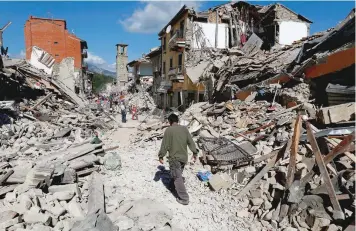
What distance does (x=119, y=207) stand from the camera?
612cm

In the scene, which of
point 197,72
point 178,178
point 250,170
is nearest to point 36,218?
point 178,178

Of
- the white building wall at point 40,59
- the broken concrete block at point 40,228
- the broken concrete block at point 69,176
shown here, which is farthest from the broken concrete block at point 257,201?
the white building wall at point 40,59

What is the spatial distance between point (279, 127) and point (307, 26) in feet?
65.7

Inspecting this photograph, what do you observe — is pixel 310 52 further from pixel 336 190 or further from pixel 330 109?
pixel 336 190

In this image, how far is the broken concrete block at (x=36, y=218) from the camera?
5.23 m

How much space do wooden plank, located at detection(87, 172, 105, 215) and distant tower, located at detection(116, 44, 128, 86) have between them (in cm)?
5222

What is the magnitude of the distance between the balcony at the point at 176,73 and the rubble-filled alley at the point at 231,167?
460 inches

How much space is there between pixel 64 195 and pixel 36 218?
1.04 m

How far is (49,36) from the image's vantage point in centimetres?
3791

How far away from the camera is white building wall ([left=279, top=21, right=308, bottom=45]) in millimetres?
24822

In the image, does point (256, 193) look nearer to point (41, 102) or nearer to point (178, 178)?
point (178, 178)

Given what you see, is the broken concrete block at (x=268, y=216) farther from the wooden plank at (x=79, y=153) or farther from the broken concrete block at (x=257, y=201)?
the wooden plank at (x=79, y=153)

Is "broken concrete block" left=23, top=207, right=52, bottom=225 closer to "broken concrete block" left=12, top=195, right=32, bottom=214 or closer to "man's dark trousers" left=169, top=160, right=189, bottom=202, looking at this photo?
Answer: "broken concrete block" left=12, top=195, right=32, bottom=214

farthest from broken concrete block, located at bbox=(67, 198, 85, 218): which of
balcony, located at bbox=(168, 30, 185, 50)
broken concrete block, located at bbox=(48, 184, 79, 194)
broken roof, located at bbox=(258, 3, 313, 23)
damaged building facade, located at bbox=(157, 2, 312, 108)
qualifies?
broken roof, located at bbox=(258, 3, 313, 23)
